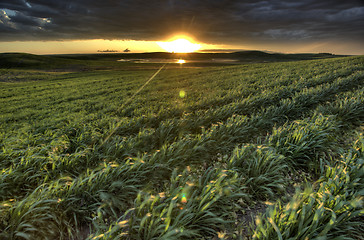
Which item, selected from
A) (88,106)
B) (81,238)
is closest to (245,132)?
(81,238)

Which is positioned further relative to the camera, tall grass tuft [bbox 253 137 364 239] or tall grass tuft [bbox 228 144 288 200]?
tall grass tuft [bbox 228 144 288 200]

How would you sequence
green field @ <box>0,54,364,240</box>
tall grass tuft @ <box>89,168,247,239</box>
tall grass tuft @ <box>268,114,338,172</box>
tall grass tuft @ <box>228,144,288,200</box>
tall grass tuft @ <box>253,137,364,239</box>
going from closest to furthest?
tall grass tuft @ <box>253,137,364,239</box>
tall grass tuft @ <box>89,168,247,239</box>
green field @ <box>0,54,364,240</box>
tall grass tuft @ <box>228,144,288,200</box>
tall grass tuft @ <box>268,114,338,172</box>

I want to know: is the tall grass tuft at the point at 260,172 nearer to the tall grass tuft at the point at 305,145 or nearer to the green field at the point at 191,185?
the green field at the point at 191,185

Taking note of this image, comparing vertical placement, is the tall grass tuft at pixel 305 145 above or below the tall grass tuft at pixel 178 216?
above

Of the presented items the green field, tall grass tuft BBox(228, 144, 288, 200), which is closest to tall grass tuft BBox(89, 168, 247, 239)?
the green field

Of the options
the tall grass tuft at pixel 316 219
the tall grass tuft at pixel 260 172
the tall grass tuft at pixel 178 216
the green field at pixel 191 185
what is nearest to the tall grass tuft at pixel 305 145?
the green field at pixel 191 185

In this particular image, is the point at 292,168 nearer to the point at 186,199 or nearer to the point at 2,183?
the point at 186,199

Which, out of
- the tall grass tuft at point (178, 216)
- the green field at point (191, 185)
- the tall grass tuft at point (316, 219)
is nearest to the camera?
the tall grass tuft at point (316, 219)

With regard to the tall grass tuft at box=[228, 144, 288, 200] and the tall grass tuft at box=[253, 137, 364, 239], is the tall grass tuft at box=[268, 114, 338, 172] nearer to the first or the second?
the tall grass tuft at box=[228, 144, 288, 200]

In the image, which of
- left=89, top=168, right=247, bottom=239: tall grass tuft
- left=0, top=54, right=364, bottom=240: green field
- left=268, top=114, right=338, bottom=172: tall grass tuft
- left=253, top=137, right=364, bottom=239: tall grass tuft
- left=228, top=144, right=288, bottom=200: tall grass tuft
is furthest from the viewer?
left=268, top=114, right=338, bottom=172: tall grass tuft

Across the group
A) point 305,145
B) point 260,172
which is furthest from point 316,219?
point 305,145

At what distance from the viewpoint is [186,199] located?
3008mm

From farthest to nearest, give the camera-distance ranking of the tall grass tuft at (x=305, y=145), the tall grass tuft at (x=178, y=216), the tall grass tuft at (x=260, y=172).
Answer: the tall grass tuft at (x=305, y=145) → the tall grass tuft at (x=260, y=172) → the tall grass tuft at (x=178, y=216)

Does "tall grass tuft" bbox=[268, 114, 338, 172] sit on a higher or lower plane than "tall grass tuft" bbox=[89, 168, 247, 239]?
higher
